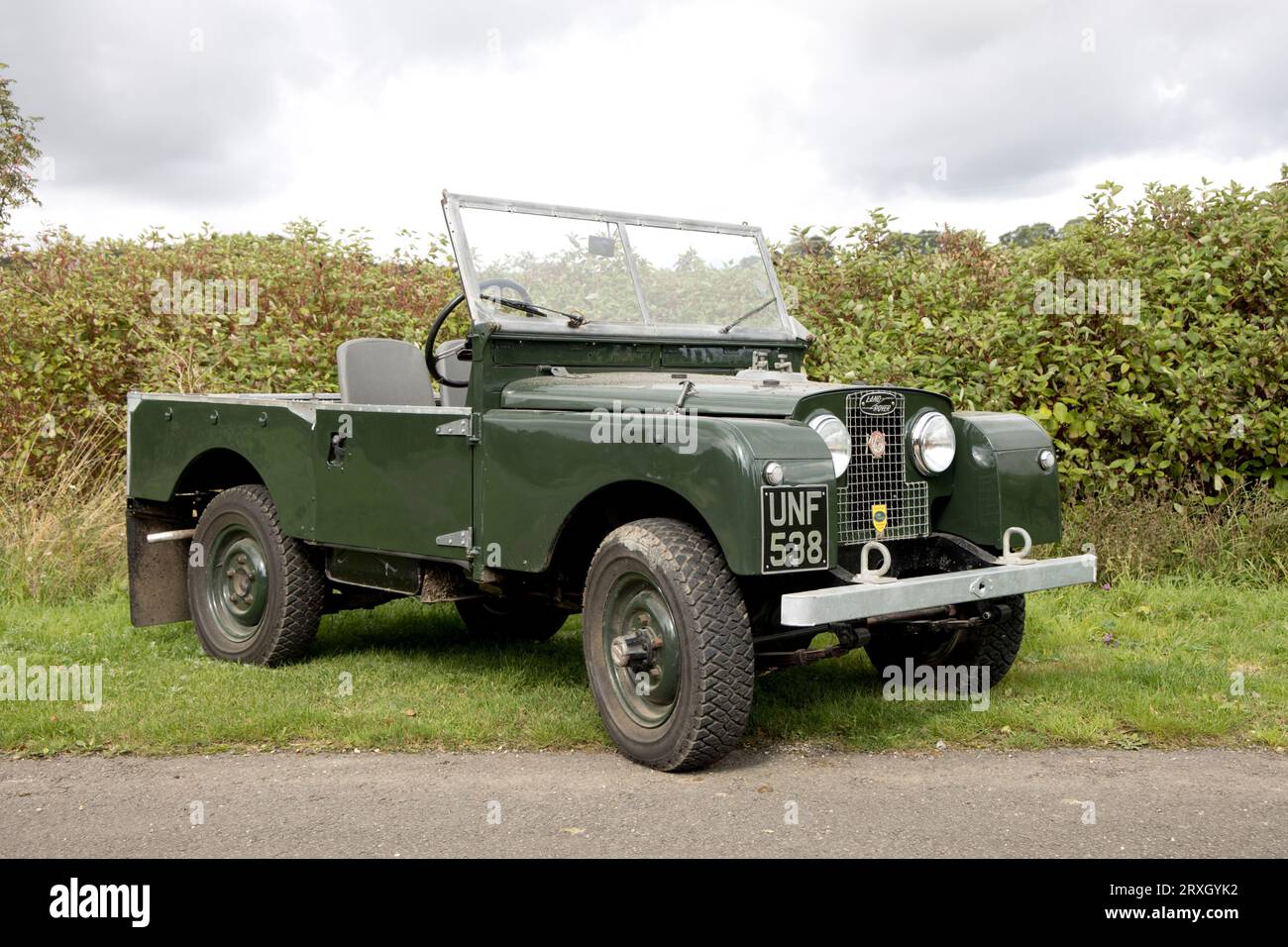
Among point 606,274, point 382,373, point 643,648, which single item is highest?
point 606,274

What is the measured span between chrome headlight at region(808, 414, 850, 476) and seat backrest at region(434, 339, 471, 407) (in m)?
2.17

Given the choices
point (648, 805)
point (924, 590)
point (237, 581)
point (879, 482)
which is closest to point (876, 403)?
point (879, 482)

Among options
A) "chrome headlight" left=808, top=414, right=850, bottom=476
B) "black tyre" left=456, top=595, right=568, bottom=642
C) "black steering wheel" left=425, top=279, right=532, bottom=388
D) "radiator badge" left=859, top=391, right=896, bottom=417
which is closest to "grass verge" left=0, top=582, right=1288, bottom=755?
"black tyre" left=456, top=595, right=568, bottom=642

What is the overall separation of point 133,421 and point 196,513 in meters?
0.64

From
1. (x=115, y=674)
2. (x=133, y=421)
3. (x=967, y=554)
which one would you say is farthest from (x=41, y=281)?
(x=967, y=554)

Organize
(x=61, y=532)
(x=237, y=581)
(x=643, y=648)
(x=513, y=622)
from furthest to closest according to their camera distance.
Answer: (x=61, y=532) < (x=513, y=622) < (x=237, y=581) < (x=643, y=648)

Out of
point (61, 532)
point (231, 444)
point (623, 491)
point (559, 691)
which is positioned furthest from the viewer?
point (61, 532)

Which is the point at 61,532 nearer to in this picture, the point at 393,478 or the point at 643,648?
the point at 393,478

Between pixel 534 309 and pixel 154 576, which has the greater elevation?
pixel 534 309

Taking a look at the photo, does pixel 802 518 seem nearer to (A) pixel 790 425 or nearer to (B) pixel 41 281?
(A) pixel 790 425

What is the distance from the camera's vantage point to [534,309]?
18.7ft

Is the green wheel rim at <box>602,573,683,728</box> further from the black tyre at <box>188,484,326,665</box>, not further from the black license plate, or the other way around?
the black tyre at <box>188,484,326,665</box>

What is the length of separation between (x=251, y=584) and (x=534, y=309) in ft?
7.22

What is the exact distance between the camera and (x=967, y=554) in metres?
5.34
